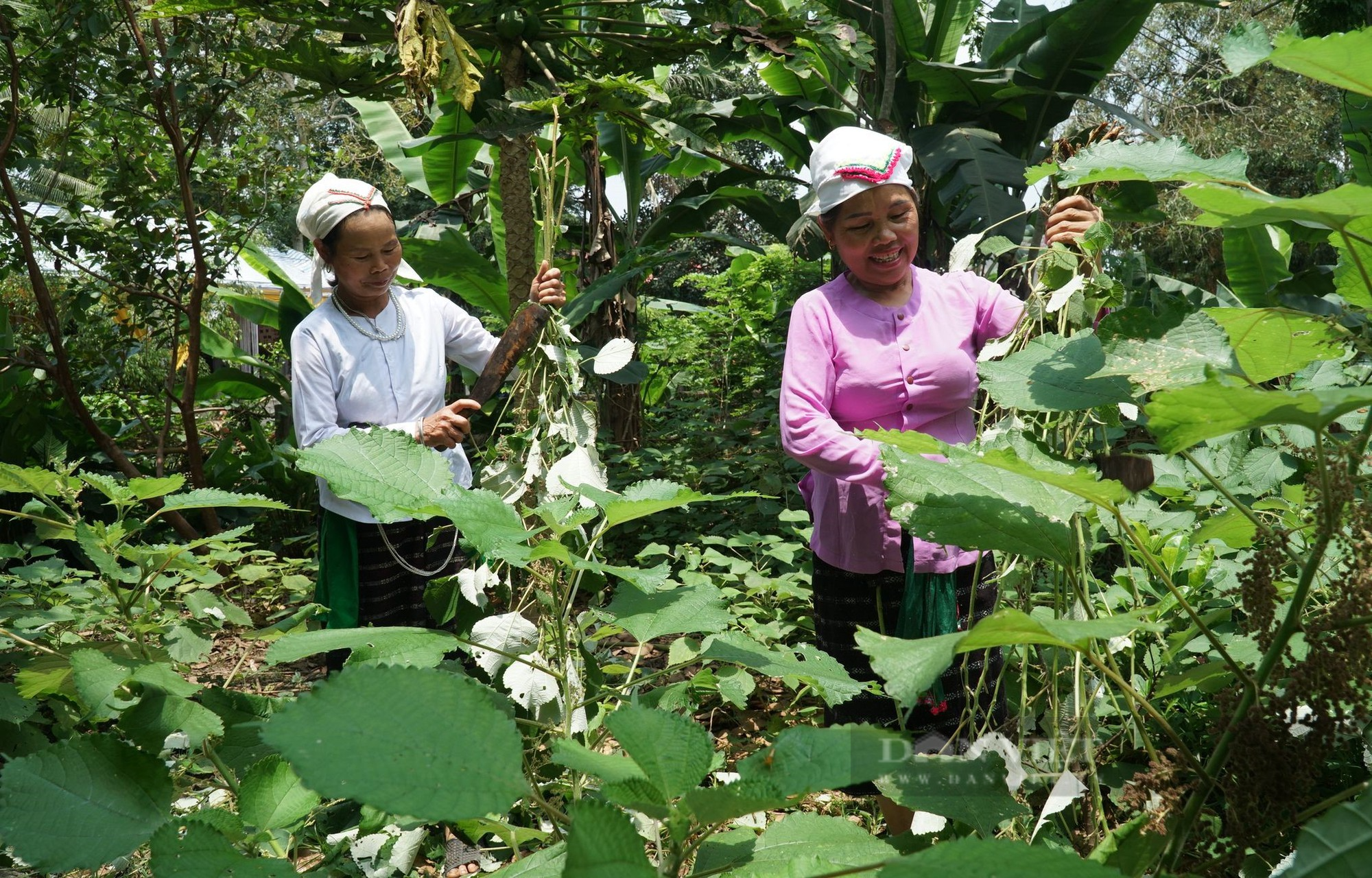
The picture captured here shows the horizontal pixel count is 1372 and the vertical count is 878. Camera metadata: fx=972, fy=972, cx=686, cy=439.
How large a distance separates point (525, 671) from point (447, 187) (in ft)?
15.2

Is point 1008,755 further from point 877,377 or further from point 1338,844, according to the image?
point 877,377

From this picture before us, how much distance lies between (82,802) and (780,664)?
1.62 feet

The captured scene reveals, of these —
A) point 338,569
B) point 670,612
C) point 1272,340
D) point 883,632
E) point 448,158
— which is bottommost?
point 883,632

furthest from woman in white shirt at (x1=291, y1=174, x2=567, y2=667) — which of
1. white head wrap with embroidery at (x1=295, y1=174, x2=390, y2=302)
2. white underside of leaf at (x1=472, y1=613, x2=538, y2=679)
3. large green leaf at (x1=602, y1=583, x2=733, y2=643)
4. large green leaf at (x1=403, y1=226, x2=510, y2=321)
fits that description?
large green leaf at (x1=403, y1=226, x2=510, y2=321)

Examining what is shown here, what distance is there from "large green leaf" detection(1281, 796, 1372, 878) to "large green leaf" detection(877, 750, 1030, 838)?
0.63 ft

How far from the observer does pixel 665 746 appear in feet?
1.77

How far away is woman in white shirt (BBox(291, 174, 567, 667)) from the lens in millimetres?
2324

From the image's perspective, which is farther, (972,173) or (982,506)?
(972,173)

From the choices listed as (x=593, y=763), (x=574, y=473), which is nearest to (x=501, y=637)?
(x=574, y=473)

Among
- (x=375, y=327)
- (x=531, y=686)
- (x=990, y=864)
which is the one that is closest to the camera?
(x=990, y=864)

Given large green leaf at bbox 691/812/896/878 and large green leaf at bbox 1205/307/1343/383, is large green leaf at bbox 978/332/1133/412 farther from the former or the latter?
large green leaf at bbox 691/812/896/878

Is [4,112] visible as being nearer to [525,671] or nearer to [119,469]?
[119,469]

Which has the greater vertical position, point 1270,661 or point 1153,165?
point 1153,165

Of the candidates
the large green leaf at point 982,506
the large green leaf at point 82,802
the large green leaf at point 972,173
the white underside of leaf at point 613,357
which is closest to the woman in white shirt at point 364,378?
the white underside of leaf at point 613,357
